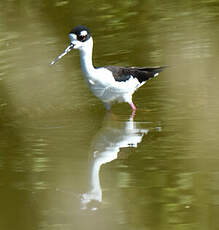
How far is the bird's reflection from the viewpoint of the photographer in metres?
6.39

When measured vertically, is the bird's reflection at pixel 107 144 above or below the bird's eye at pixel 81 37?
below

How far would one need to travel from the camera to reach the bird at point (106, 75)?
7938 mm

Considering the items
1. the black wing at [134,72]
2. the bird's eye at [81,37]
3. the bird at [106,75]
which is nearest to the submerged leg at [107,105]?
the bird at [106,75]

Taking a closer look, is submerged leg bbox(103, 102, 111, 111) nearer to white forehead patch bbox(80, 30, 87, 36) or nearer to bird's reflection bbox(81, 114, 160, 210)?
bird's reflection bbox(81, 114, 160, 210)

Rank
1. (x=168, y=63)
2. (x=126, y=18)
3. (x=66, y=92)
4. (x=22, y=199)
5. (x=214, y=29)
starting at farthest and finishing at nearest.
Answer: (x=126, y=18) < (x=214, y=29) < (x=168, y=63) < (x=66, y=92) < (x=22, y=199)

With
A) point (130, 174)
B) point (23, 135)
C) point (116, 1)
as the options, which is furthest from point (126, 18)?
point (130, 174)

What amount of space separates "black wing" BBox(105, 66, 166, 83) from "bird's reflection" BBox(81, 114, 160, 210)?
47 centimetres

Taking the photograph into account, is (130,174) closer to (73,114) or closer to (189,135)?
(189,135)

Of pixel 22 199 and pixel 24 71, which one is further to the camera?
pixel 24 71

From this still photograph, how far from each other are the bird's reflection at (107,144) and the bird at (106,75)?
0.88 ft

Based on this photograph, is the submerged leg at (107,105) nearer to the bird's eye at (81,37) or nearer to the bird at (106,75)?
the bird at (106,75)

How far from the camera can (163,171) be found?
21.9 ft

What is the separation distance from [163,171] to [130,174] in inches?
12.1

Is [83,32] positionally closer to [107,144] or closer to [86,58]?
[86,58]
